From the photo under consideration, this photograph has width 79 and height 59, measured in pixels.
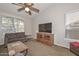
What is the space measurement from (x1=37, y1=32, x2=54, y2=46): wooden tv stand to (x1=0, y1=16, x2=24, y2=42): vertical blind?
460 millimetres

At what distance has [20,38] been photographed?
200 centimetres

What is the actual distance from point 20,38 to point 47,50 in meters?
0.70

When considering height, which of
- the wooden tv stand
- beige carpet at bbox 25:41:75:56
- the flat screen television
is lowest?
beige carpet at bbox 25:41:75:56

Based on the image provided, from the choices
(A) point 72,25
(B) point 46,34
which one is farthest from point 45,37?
(A) point 72,25

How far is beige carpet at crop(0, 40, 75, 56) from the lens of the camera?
1826mm

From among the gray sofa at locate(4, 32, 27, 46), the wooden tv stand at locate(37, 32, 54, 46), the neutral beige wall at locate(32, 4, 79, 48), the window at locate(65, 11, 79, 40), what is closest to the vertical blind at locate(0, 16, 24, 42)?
the gray sofa at locate(4, 32, 27, 46)

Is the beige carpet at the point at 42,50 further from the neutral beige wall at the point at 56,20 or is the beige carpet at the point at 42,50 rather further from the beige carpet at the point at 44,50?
the neutral beige wall at the point at 56,20

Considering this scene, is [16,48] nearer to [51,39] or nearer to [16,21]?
[16,21]

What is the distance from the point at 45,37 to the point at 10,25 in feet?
2.91

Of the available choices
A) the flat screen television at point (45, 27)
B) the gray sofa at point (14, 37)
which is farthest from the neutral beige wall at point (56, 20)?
the gray sofa at point (14, 37)

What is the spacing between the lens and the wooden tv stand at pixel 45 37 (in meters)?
2.02

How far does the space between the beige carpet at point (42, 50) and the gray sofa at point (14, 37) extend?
0.51ft

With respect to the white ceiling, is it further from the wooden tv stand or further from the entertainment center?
the wooden tv stand

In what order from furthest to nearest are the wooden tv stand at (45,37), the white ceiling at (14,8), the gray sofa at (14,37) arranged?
the wooden tv stand at (45,37) → the gray sofa at (14,37) → the white ceiling at (14,8)
